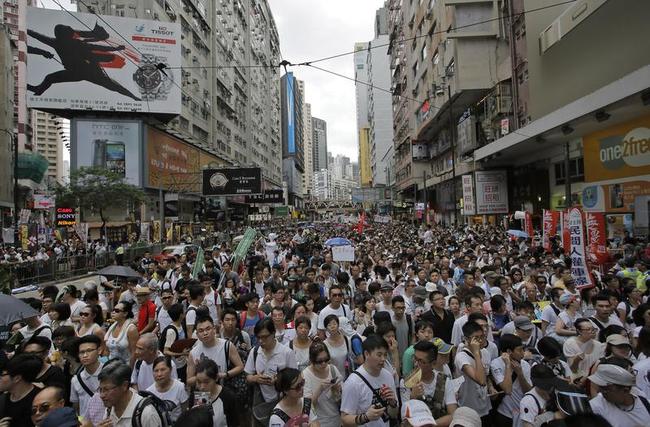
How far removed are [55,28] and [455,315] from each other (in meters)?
38.3

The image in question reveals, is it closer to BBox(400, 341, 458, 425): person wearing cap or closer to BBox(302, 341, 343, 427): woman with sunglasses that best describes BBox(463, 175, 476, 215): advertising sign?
BBox(400, 341, 458, 425): person wearing cap

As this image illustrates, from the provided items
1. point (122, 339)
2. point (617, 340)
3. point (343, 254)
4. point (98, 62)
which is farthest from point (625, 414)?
point (98, 62)

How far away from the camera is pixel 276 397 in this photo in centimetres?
411

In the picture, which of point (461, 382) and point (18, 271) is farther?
point (18, 271)

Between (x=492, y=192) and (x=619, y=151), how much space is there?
471 inches

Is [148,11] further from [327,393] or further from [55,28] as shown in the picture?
[327,393]

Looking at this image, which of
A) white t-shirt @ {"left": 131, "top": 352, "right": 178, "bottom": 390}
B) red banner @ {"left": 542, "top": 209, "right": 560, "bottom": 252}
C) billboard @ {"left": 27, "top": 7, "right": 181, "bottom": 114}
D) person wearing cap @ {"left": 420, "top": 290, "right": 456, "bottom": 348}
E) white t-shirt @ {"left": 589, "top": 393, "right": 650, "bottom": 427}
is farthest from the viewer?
billboard @ {"left": 27, "top": 7, "right": 181, "bottom": 114}

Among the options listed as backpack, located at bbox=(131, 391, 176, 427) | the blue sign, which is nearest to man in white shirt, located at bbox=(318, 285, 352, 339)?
backpack, located at bbox=(131, 391, 176, 427)

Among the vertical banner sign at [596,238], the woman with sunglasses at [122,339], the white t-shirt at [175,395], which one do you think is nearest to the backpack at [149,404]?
the white t-shirt at [175,395]

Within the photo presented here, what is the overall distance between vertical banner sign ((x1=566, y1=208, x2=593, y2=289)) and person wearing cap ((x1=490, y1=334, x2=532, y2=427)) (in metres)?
5.26

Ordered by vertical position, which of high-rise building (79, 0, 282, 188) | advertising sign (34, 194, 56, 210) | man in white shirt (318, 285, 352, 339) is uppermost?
high-rise building (79, 0, 282, 188)

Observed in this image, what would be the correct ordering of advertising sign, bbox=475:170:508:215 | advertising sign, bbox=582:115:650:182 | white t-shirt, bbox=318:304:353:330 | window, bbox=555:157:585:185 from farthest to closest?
advertising sign, bbox=475:170:508:215 → window, bbox=555:157:585:185 → advertising sign, bbox=582:115:650:182 → white t-shirt, bbox=318:304:353:330

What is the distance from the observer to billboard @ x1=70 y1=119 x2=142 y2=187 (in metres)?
33.7

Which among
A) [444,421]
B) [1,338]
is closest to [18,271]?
[1,338]
